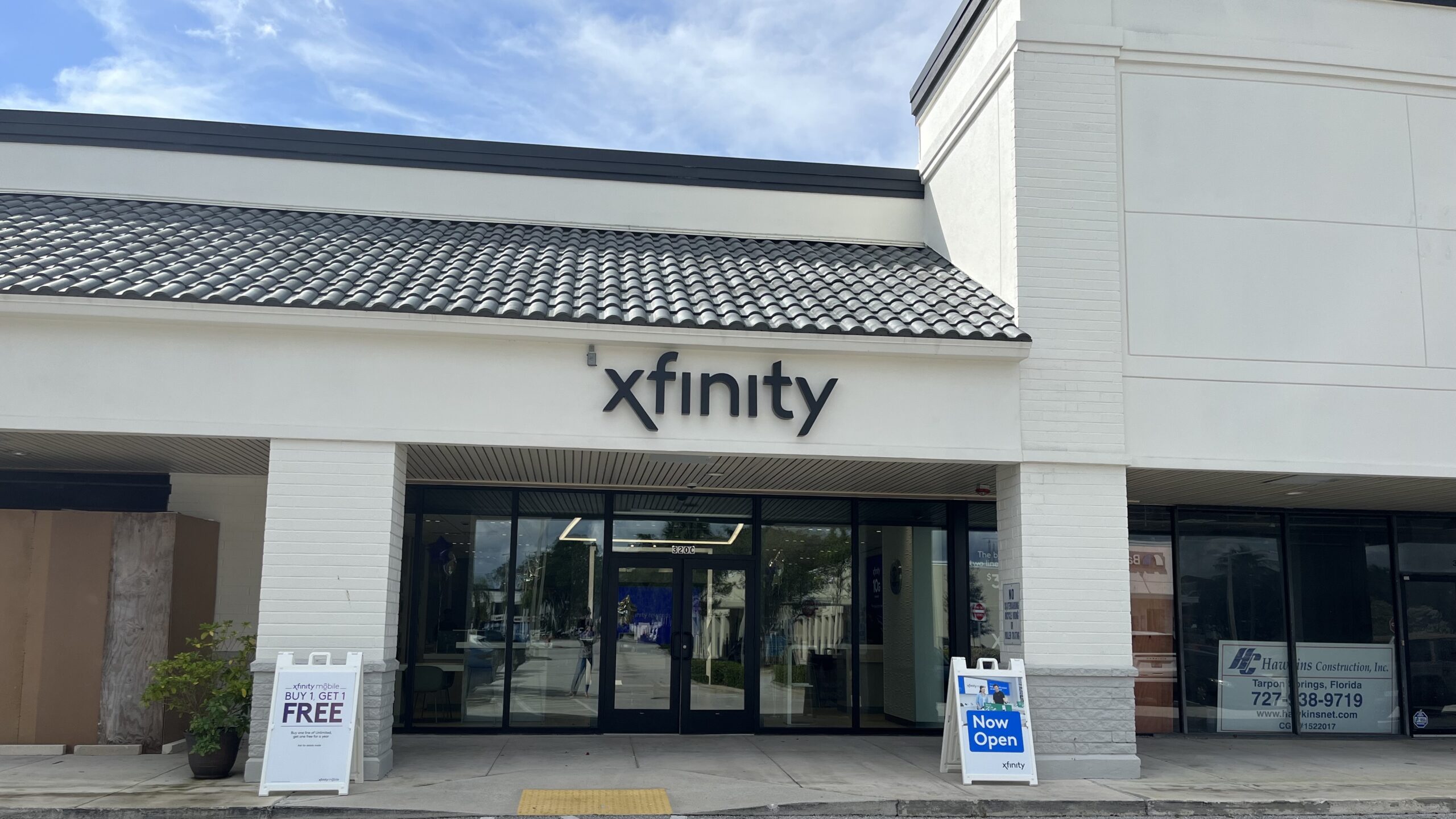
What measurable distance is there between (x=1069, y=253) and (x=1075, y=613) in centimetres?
374

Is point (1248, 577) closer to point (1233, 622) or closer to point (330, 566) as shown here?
point (1233, 622)

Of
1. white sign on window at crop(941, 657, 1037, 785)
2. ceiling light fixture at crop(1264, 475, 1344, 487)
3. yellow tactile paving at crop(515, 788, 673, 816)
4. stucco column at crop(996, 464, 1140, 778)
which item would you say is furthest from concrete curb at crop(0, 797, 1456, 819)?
ceiling light fixture at crop(1264, 475, 1344, 487)

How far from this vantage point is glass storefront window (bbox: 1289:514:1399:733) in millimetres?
16016

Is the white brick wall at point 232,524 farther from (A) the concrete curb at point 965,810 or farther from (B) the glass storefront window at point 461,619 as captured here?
(A) the concrete curb at point 965,810

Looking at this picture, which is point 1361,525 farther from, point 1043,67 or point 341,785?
point 341,785

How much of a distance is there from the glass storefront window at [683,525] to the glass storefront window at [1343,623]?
25.3 ft

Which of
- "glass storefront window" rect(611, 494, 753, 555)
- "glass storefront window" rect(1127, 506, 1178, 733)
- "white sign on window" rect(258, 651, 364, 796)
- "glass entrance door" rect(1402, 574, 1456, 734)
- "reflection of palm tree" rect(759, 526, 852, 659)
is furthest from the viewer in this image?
"glass entrance door" rect(1402, 574, 1456, 734)

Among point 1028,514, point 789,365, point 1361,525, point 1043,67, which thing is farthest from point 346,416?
point 1361,525

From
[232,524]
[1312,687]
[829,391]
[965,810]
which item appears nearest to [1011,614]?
[965,810]

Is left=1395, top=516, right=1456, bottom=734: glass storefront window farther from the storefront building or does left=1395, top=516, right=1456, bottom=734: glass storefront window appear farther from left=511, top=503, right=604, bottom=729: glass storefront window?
left=511, top=503, right=604, bottom=729: glass storefront window

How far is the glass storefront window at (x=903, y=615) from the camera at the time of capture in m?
15.4

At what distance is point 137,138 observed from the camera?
50.0ft

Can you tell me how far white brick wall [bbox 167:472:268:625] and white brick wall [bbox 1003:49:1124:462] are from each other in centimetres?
937

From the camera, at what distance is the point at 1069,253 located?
1230 cm
